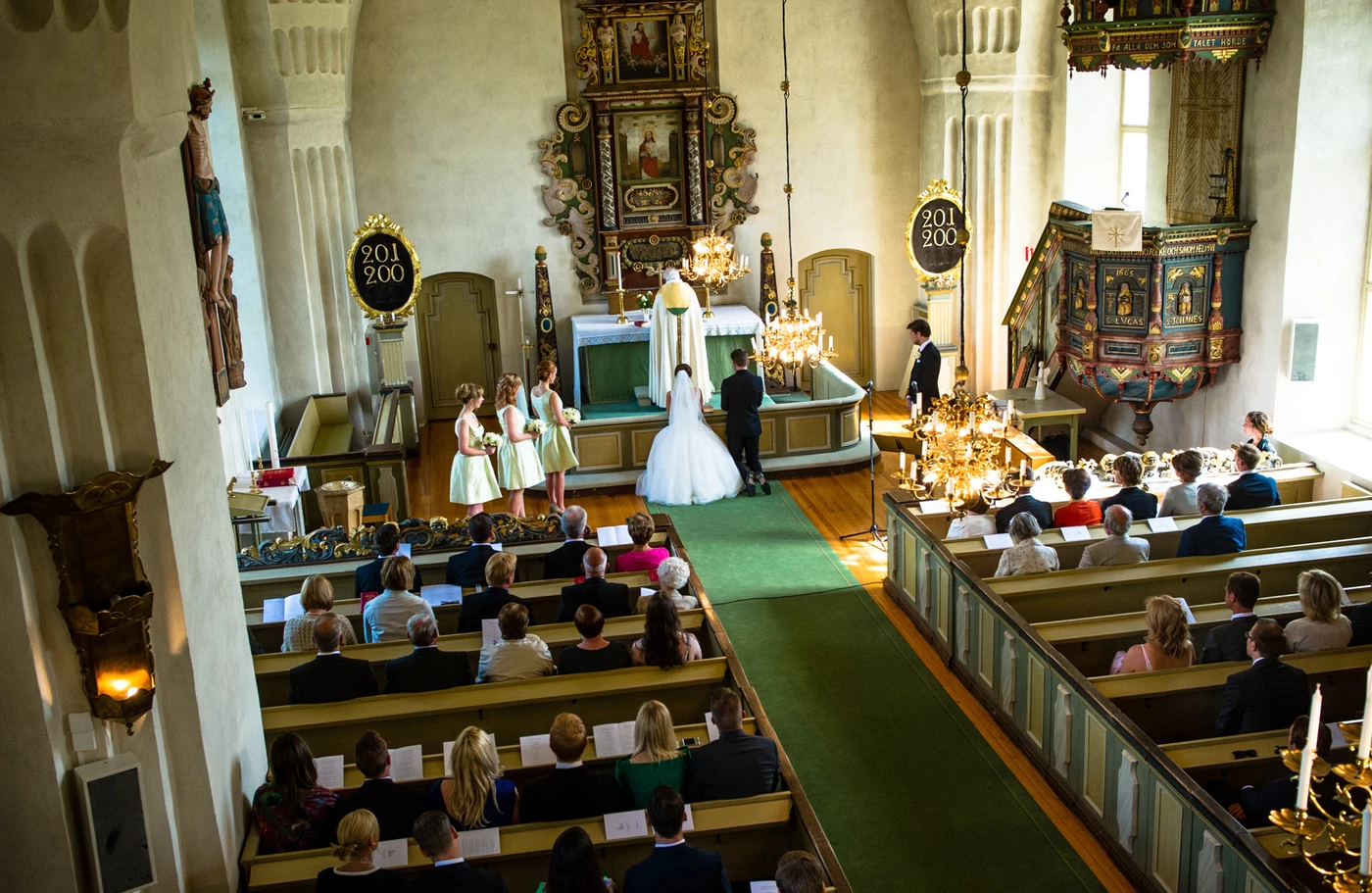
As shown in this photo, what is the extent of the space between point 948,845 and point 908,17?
11.3m

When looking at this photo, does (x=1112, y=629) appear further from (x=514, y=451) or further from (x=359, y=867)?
(x=514, y=451)

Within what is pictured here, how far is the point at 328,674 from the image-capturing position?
19.5 feet

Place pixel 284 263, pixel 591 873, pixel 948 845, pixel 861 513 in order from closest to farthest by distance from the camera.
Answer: pixel 591 873
pixel 948 845
pixel 861 513
pixel 284 263

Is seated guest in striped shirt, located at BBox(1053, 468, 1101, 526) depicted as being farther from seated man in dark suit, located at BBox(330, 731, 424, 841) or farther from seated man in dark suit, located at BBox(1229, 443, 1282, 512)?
seated man in dark suit, located at BBox(330, 731, 424, 841)

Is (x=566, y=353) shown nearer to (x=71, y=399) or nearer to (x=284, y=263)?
(x=284, y=263)

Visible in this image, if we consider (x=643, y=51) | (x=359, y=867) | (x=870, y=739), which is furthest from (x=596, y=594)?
(x=643, y=51)

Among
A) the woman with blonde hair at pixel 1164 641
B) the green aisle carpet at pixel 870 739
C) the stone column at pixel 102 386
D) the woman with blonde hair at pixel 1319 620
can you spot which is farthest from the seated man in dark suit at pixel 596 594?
the woman with blonde hair at pixel 1319 620

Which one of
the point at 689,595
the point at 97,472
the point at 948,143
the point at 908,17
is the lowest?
the point at 689,595

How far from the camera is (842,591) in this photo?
941 cm

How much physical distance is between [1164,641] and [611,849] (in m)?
2.87

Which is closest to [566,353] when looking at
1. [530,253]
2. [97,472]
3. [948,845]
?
[530,253]

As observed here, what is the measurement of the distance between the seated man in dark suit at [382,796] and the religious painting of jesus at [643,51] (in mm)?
11116

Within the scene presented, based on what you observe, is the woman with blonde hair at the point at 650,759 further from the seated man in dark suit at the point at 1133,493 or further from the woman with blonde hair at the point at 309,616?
the seated man in dark suit at the point at 1133,493

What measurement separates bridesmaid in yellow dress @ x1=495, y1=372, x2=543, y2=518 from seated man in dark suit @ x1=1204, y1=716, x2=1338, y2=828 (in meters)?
6.10
